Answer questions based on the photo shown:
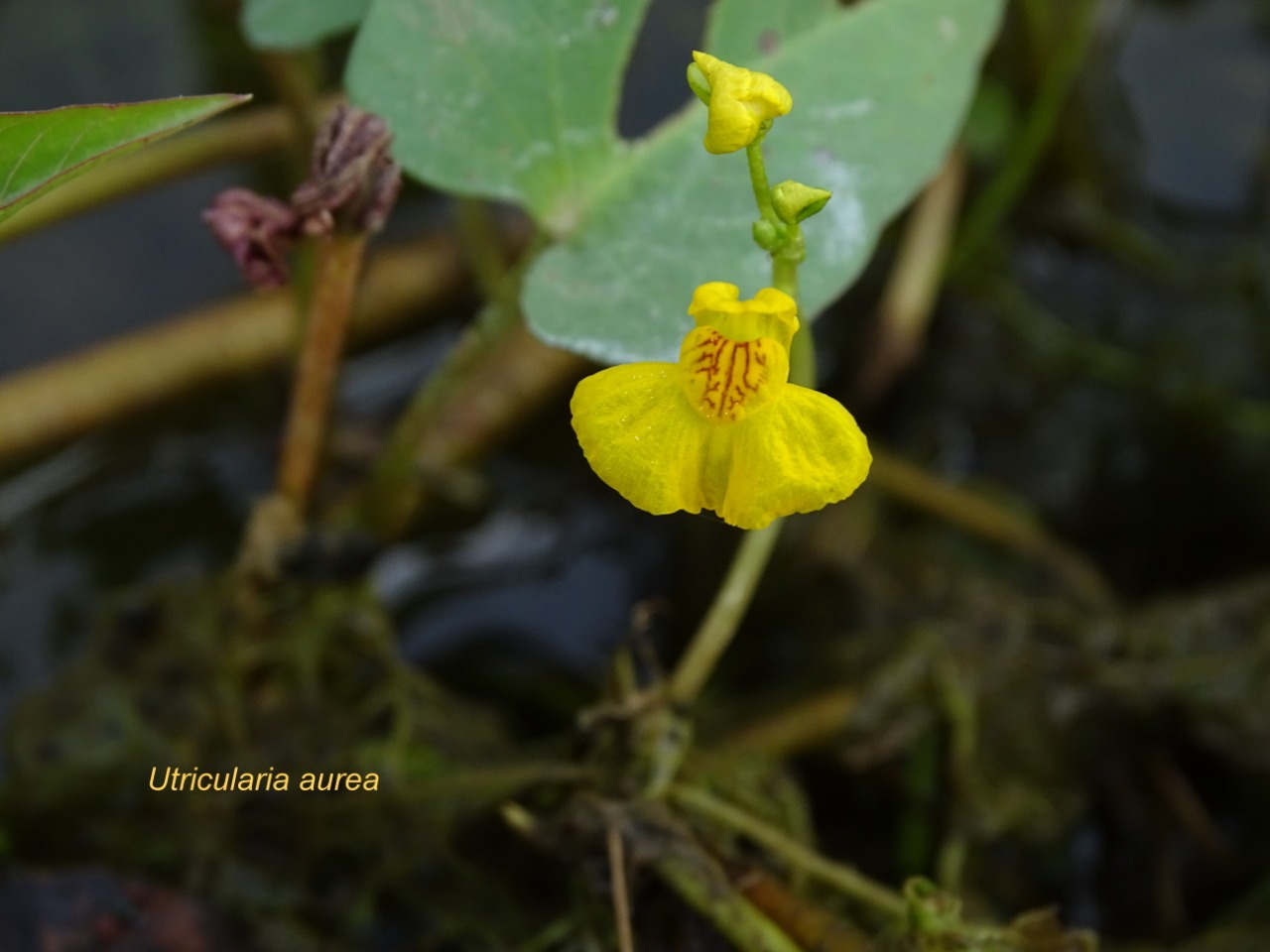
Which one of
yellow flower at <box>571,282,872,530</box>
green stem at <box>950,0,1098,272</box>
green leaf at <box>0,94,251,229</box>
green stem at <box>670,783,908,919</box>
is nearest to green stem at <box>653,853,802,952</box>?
green stem at <box>670,783,908,919</box>

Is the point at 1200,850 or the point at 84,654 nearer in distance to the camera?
the point at 84,654

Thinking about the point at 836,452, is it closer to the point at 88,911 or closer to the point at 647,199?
the point at 647,199

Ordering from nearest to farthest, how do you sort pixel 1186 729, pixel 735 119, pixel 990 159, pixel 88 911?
pixel 735 119
pixel 88 911
pixel 1186 729
pixel 990 159

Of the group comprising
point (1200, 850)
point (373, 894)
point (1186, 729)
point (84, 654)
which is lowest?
point (1200, 850)

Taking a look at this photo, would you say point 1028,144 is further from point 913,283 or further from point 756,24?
point 756,24

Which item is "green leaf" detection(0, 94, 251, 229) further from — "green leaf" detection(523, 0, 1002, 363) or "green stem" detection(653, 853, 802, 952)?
"green stem" detection(653, 853, 802, 952)

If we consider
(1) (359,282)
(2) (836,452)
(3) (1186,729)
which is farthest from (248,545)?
(3) (1186,729)

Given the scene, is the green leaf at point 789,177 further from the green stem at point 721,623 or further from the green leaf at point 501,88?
the green stem at point 721,623
